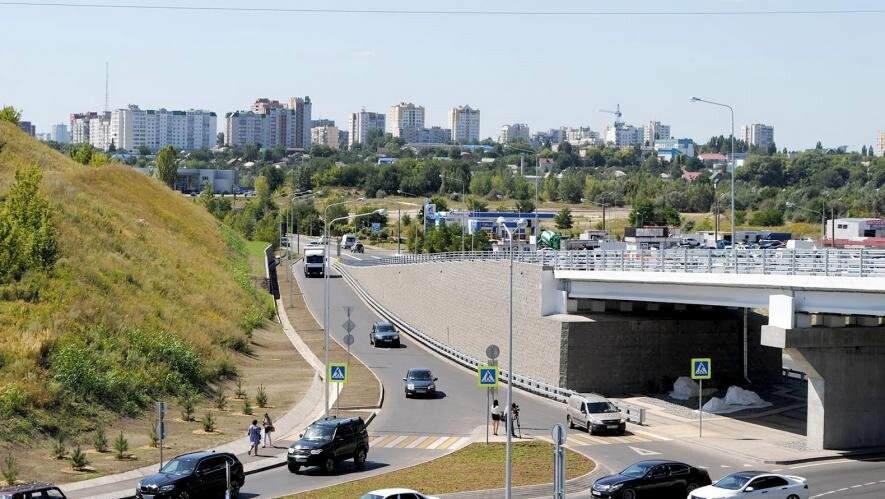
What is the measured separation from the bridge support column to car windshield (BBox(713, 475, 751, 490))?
12.1m

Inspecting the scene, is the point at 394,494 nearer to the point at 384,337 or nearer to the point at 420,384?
the point at 420,384

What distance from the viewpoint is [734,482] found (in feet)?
99.6

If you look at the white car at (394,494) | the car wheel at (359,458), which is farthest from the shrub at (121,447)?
the white car at (394,494)

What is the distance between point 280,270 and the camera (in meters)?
128

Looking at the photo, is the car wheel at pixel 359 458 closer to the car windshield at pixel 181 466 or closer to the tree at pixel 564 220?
the car windshield at pixel 181 466

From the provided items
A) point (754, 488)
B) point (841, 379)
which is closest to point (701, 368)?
point (841, 379)

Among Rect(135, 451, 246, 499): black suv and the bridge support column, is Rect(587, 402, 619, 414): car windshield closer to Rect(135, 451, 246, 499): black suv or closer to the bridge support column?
the bridge support column

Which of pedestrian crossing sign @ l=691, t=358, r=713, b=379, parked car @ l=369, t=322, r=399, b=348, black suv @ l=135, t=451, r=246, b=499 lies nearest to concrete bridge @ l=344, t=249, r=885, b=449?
pedestrian crossing sign @ l=691, t=358, r=713, b=379

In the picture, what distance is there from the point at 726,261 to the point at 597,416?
770 cm

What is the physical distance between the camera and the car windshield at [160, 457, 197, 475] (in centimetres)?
3203

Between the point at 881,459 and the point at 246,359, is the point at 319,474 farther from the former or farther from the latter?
the point at 246,359

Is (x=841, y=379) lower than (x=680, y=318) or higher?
lower

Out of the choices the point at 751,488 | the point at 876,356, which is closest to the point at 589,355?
the point at 876,356

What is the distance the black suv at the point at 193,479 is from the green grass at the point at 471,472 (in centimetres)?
206
